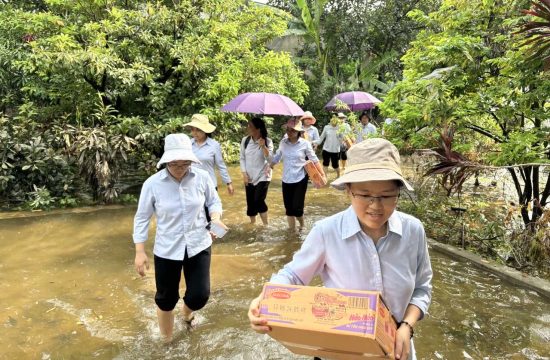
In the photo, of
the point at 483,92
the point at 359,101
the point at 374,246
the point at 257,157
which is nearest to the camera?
the point at 374,246

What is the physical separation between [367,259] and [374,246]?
64 mm

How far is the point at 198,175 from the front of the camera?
12.2 feet

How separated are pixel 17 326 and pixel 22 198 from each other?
4525mm

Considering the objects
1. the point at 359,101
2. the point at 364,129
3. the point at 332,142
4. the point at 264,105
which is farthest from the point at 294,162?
the point at 359,101

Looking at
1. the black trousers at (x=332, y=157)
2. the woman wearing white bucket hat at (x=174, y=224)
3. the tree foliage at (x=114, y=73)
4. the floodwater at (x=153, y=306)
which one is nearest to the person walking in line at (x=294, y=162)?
the floodwater at (x=153, y=306)

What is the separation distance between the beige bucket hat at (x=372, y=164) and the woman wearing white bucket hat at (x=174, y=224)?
1856 millimetres

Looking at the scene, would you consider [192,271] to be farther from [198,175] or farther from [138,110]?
[138,110]

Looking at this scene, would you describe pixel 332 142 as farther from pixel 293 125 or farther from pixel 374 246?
pixel 374 246

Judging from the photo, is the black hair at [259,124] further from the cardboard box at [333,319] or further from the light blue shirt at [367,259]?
the cardboard box at [333,319]

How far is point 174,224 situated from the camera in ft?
11.6

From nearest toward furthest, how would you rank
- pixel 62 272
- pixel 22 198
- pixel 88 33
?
pixel 62 272
pixel 22 198
pixel 88 33

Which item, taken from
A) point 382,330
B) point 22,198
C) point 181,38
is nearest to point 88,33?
point 181,38

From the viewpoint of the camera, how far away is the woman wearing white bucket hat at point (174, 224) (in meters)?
3.53

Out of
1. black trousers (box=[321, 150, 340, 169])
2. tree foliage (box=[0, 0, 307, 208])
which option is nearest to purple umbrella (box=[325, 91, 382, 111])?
black trousers (box=[321, 150, 340, 169])
